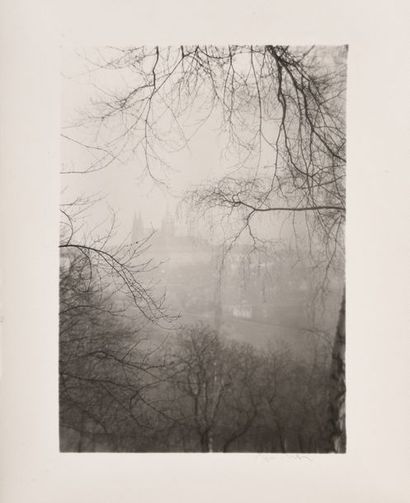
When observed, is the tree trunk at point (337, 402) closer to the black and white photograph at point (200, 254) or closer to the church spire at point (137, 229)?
the black and white photograph at point (200, 254)

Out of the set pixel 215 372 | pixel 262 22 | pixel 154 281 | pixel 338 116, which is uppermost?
pixel 262 22

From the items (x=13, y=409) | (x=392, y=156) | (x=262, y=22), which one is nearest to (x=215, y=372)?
(x=13, y=409)

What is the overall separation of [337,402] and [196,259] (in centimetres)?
63

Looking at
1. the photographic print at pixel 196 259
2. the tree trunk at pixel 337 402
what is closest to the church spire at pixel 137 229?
the photographic print at pixel 196 259

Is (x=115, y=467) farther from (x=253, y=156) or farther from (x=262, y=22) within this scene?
(x=262, y=22)

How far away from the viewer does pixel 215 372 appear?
1.46 metres

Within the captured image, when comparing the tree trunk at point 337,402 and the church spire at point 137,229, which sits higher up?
the church spire at point 137,229

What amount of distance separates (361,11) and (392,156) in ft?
1.51

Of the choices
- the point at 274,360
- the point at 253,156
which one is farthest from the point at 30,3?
the point at 274,360

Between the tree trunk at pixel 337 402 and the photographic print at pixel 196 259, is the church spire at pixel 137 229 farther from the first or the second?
the tree trunk at pixel 337 402

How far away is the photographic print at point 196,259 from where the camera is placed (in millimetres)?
1453

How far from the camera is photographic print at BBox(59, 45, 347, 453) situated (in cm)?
145

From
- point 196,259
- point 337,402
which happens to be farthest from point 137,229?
point 337,402

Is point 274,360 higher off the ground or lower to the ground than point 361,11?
lower
